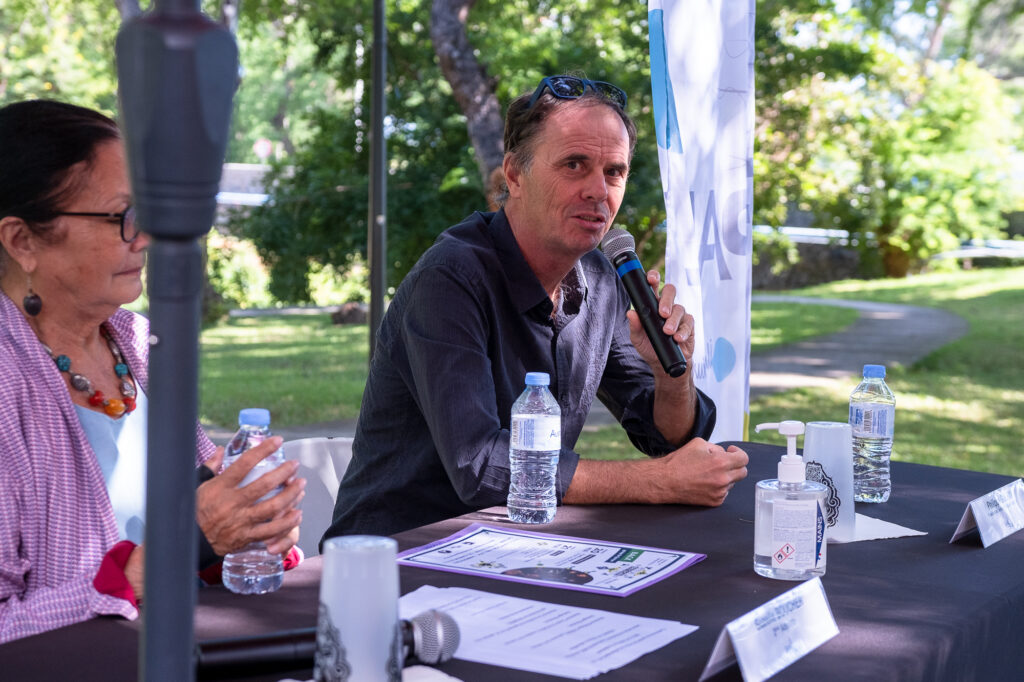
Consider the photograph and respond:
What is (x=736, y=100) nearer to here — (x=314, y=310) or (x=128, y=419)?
(x=128, y=419)

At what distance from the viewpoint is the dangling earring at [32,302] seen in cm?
201

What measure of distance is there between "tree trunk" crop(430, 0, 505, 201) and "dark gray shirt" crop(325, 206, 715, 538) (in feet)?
17.0

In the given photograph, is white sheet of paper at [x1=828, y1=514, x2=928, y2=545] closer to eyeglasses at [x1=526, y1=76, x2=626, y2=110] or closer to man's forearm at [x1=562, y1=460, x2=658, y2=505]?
man's forearm at [x1=562, y1=460, x2=658, y2=505]

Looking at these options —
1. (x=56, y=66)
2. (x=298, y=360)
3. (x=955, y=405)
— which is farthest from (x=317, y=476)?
(x=56, y=66)

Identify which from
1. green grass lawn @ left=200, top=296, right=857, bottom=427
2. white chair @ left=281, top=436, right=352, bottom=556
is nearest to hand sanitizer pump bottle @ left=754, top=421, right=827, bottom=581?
white chair @ left=281, top=436, right=352, bottom=556

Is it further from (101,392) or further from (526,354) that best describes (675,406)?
(101,392)

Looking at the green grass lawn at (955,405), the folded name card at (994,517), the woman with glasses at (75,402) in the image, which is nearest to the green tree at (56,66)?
the green grass lawn at (955,405)

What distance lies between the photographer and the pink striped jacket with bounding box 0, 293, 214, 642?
174 centimetres

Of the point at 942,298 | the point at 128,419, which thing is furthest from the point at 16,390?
the point at 942,298

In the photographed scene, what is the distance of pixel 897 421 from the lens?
8.06 m

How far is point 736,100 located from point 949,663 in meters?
2.43

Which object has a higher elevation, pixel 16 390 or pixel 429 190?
pixel 429 190

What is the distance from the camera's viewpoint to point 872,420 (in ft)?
8.45

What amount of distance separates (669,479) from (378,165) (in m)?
4.33
